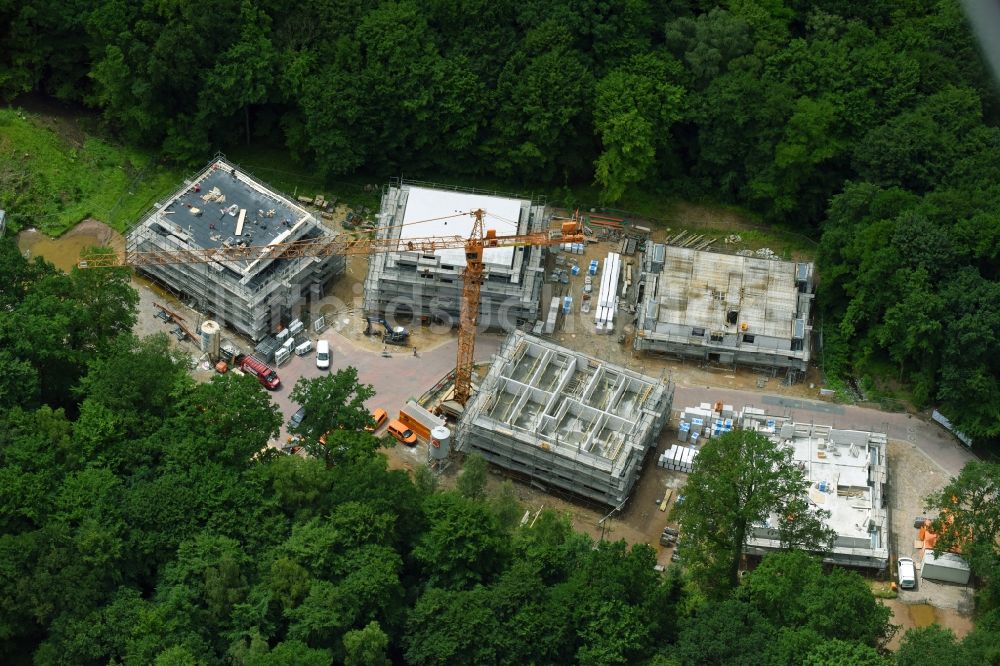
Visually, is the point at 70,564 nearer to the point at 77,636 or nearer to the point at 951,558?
the point at 77,636

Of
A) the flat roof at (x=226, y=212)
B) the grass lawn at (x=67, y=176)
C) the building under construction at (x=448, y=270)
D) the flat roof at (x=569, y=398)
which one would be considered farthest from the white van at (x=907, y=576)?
the grass lawn at (x=67, y=176)

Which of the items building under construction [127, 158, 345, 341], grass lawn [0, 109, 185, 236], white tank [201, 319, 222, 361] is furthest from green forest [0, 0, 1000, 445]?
white tank [201, 319, 222, 361]

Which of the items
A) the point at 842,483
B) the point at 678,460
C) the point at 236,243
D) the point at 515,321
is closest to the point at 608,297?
the point at 515,321

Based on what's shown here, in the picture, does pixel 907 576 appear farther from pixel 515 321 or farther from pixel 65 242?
pixel 65 242

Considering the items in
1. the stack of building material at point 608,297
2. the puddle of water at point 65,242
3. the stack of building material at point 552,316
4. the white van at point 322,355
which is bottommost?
the white van at point 322,355

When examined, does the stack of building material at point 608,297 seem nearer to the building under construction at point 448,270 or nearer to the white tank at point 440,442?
the building under construction at point 448,270

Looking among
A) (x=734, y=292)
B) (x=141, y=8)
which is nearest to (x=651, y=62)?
(x=734, y=292)
